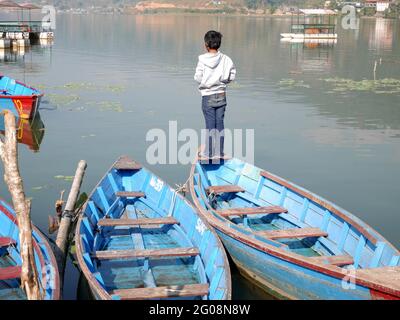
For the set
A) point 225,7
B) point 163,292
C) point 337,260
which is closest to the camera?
point 163,292

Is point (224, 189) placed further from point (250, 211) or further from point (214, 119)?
point (214, 119)

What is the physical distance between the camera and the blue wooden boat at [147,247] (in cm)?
531

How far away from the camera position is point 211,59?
26.0 feet

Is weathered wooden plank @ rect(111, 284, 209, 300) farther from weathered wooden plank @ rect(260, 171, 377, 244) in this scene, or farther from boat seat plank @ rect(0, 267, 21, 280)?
weathered wooden plank @ rect(260, 171, 377, 244)

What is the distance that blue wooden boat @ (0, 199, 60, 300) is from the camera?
196 inches

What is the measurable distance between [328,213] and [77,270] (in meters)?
3.26

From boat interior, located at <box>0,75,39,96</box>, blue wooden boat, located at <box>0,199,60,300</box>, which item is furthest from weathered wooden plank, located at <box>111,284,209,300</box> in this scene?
boat interior, located at <box>0,75,39,96</box>

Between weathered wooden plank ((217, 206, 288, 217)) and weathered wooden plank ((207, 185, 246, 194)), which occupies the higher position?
weathered wooden plank ((207, 185, 246, 194))

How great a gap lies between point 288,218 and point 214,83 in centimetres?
223

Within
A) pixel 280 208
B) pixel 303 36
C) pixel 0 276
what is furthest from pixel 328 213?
pixel 303 36

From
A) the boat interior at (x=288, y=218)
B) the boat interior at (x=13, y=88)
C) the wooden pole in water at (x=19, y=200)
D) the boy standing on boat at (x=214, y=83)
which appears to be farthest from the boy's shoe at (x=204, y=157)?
the boat interior at (x=13, y=88)

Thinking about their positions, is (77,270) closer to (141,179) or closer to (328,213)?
(141,179)

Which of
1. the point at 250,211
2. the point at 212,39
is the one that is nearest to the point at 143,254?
the point at 250,211

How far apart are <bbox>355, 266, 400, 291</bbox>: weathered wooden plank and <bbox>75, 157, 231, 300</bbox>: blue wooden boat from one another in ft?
3.99
